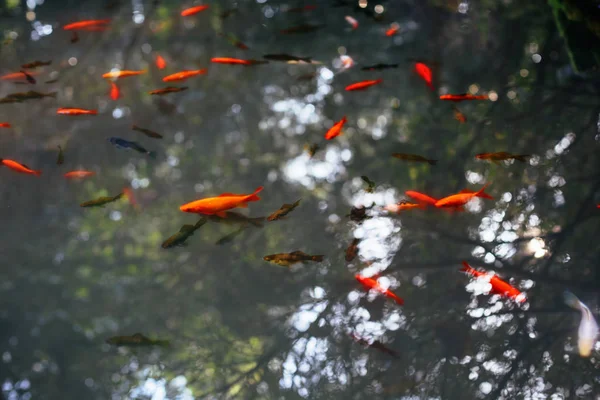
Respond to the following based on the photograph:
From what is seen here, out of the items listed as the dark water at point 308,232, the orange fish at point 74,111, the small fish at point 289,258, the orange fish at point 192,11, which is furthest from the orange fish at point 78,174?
the orange fish at point 192,11

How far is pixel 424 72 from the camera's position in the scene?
3.44 meters

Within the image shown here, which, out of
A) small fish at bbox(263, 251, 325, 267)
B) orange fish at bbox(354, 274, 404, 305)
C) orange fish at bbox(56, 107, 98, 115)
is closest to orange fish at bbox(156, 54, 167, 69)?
orange fish at bbox(56, 107, 98, 115)

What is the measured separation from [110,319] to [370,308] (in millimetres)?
1360

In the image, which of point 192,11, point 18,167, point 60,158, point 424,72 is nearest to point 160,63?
point 192,11

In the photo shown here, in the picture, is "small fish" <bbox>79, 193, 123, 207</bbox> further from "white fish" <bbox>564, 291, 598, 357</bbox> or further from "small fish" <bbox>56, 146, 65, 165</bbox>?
"white fish" <bbox>564, 291, 598, 357</bbox>

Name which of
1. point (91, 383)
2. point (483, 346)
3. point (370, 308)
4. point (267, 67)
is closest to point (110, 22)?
point (267, 67)

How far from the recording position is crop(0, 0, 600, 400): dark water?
7.16 feet

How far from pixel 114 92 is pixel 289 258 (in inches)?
84.3

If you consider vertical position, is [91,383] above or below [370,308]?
below

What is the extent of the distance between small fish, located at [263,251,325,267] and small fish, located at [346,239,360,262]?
0.55ft

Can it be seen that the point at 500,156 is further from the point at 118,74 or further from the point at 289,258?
the point at 118,74

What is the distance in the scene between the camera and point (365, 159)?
2.96m

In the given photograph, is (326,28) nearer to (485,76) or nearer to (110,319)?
(485,76)

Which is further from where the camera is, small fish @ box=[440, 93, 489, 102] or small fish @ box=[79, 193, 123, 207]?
small fish @ box=[440, 93, 489, 102]
